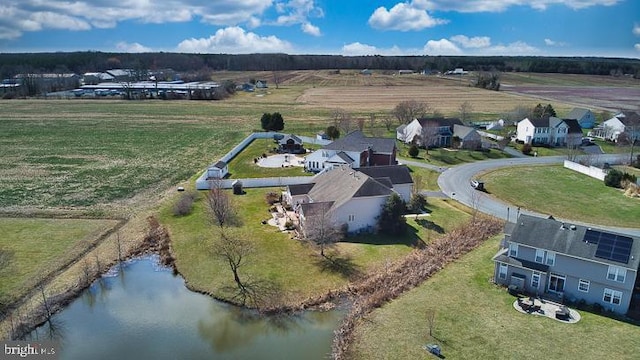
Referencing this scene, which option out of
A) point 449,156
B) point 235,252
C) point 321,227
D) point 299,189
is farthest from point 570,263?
point 449,156

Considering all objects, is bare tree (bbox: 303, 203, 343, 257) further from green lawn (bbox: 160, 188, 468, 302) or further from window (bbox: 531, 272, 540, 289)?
window (bbox: 531, 272, 540, 289)

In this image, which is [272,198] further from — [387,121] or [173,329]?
[387,121]

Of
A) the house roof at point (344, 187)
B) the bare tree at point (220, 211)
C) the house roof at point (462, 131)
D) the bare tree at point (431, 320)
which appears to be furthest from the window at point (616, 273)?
the house roof at point (462, 131)

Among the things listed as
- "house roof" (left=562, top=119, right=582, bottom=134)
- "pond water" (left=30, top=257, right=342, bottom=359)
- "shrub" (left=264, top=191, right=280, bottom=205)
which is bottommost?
"pond water" (left=30, top=257, right=342, bottom=359)

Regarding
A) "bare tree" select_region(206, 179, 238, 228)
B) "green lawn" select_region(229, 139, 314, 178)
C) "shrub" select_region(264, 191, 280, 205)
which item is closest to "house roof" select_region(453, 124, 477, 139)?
"green lawn" select_region(229, 139, 314, 178)

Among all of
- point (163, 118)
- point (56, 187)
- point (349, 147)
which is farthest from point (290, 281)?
point (163, 118)

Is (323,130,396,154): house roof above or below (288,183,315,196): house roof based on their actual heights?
above

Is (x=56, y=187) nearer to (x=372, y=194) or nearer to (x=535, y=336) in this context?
(x=372, y=194)
